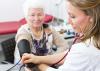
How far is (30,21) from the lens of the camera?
193cm

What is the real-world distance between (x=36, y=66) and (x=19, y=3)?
267cm

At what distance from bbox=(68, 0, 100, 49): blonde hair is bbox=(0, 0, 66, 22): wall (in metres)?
2.86

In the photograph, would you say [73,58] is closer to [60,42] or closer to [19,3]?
[60,42]

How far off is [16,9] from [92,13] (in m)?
3.08

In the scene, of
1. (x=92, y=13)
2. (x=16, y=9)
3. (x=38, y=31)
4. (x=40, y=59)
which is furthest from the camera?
(x=16, y=9)

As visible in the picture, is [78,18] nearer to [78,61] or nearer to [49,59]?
[78,61]

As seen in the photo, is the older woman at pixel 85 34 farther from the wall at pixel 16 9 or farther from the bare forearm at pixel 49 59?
the wall at pixel 16 9

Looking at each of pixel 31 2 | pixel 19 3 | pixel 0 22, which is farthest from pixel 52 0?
pixel 31 2

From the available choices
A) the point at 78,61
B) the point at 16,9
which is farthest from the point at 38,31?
the point at 16,9

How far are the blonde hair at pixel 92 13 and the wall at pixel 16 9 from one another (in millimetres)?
2859

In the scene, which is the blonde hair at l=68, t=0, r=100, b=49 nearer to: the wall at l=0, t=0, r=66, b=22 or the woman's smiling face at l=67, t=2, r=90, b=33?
the woman's smiling face at l=67, t=2, r=90, b=33

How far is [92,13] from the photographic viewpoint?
35.3 inches

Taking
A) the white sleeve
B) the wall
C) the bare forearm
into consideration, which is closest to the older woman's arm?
the bare forearm

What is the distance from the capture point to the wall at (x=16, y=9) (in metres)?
3.77
